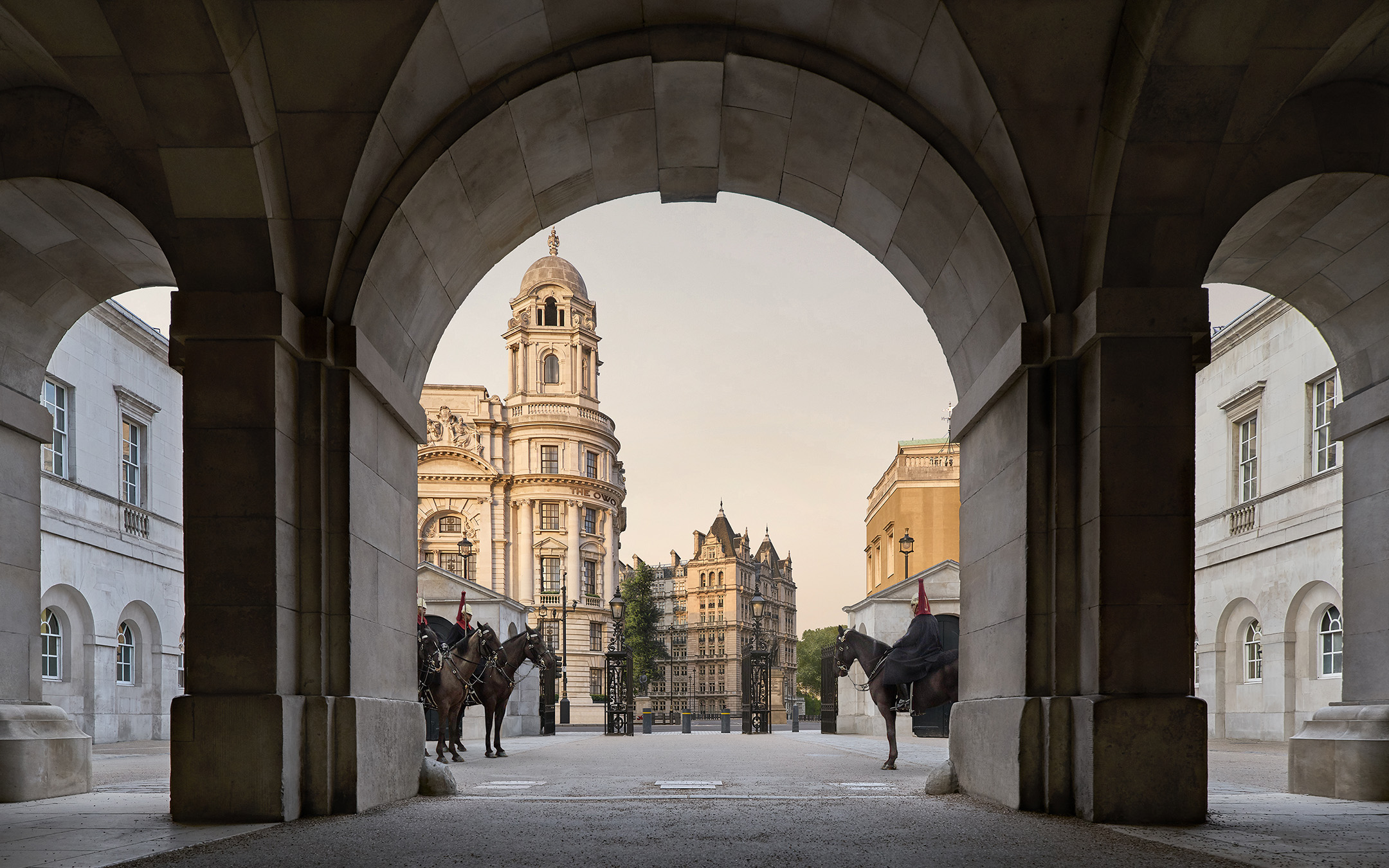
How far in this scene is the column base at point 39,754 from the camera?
1022cm

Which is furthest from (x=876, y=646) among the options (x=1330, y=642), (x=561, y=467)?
(x=561, y=467)

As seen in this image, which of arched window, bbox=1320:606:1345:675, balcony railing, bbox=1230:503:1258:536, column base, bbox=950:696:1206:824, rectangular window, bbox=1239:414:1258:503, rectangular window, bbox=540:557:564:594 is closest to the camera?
column base, bbox=950:696:1206:824

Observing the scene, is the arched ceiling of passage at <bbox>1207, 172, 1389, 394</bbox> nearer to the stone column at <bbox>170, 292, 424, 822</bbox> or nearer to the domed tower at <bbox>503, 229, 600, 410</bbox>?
the stone column at <bbox>170, 292, 424, 822</bbox>

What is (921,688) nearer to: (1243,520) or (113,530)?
(1243,520)

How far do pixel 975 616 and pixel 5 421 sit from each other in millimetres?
9386

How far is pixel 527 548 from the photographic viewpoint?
75.6m

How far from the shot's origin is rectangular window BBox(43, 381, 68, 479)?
2422cm

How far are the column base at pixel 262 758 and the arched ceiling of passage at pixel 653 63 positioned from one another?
315 centimetres

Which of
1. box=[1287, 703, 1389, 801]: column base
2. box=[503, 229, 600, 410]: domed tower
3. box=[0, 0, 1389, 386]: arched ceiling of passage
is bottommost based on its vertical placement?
box=[1287, 703, 1389, 801]: column base

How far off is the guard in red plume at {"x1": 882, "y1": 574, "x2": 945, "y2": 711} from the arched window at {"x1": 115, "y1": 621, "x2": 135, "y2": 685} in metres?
19.5

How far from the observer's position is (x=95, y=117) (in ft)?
31.1

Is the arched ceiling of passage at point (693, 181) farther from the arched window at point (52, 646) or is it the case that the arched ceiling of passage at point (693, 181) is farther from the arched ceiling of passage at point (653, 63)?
the arched window at point (52, 646)

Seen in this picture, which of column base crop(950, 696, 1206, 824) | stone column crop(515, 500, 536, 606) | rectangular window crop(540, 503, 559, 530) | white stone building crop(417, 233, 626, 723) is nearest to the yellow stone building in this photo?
white stone building crop(417, 233, 626, 723)

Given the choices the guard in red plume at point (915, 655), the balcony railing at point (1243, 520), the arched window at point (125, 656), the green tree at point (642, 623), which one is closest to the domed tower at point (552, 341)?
the green tree at point (642, 623)
